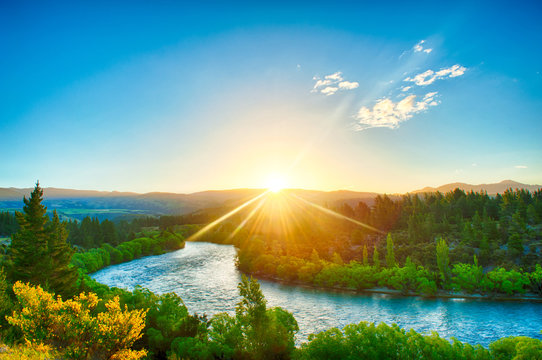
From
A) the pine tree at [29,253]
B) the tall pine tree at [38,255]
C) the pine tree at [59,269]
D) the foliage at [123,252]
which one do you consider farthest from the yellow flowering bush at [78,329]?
the foliage at [123,252]

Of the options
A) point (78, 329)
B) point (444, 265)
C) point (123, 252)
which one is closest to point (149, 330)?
point (78, 329)

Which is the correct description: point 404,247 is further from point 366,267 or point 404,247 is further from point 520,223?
point 520,223

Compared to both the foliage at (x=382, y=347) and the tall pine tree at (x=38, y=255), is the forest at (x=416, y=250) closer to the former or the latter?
the foliage at (x=382, y=347)

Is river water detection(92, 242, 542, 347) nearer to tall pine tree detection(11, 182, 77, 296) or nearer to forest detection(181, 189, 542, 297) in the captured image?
forest detection(181, 189, 542, 297)

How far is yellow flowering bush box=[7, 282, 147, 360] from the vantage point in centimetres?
2308

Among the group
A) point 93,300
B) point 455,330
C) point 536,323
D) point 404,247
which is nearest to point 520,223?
point 404,247

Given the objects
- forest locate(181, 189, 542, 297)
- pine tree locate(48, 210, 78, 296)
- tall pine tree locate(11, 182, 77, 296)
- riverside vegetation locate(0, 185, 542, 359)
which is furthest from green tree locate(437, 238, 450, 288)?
tall pine tree locate(11, 182, 77, 296)

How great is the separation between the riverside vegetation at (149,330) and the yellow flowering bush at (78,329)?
74 millimetres

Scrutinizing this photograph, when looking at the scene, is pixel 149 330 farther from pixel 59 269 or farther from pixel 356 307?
pixel 356 307

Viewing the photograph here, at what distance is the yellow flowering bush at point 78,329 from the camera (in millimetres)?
23078

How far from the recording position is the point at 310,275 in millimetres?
87000

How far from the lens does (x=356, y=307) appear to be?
67438 mm

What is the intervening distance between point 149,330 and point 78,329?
1829 cm

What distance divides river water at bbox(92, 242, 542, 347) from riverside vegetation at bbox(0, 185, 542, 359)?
45.0 ft
